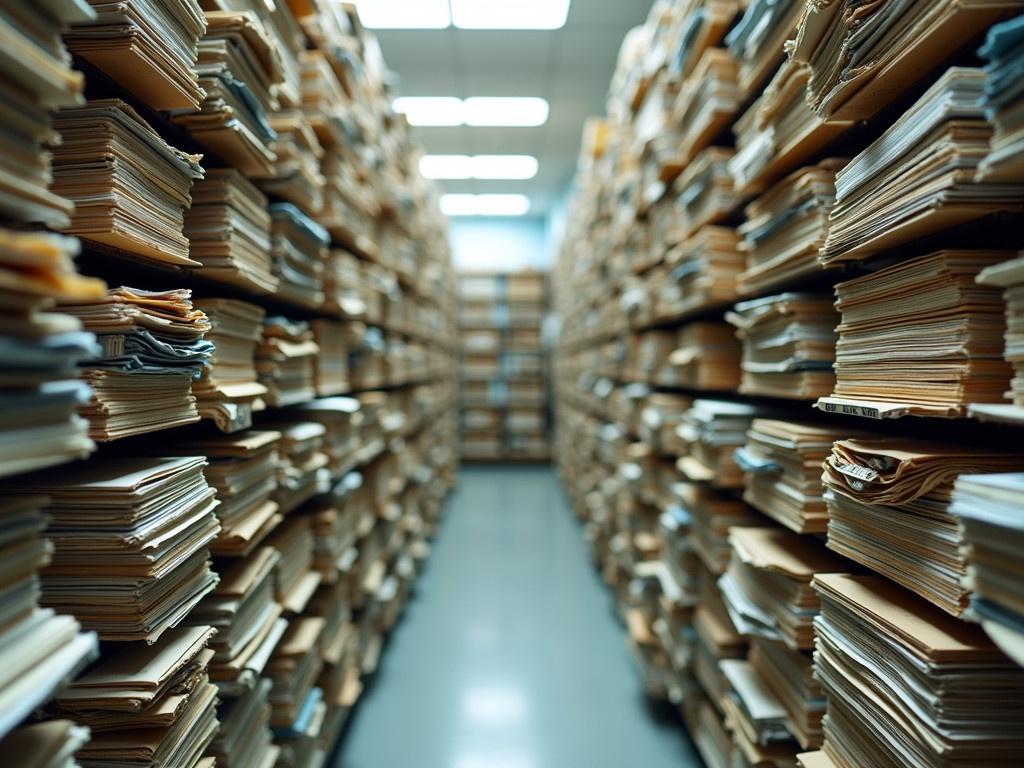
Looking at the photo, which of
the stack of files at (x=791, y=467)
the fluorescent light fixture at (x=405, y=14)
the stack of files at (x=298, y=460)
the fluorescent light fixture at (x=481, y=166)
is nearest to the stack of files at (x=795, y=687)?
the stack of files at (x=791, y=467)

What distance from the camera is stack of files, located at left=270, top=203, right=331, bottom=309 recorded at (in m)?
1.74

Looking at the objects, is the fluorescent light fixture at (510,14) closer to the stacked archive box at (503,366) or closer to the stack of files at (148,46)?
the stack of files at (148,46)

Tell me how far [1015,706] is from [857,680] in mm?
233

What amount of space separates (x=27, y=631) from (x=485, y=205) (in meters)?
8.57

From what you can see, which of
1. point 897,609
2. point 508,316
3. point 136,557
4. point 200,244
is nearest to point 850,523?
point 897,609

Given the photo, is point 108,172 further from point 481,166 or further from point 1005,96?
point 481,166

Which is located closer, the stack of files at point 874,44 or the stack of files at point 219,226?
the stack of files at point 874,44

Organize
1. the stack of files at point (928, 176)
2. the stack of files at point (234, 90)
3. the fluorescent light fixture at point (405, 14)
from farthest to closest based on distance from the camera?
the fluorescent light fixture at point (405, 14) < the stack of files at point (234, 90) < the stack of files at point (928, 176)

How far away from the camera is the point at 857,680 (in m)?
1.09

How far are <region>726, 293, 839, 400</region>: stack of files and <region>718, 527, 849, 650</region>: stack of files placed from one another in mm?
405

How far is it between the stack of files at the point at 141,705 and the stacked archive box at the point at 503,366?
7430mm

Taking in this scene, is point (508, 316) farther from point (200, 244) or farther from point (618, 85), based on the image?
point (200, 244)

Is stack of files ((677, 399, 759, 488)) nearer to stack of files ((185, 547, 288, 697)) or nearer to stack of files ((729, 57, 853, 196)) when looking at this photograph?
stack of files ((729, 57, 853, 196))

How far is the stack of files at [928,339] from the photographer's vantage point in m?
0.93
